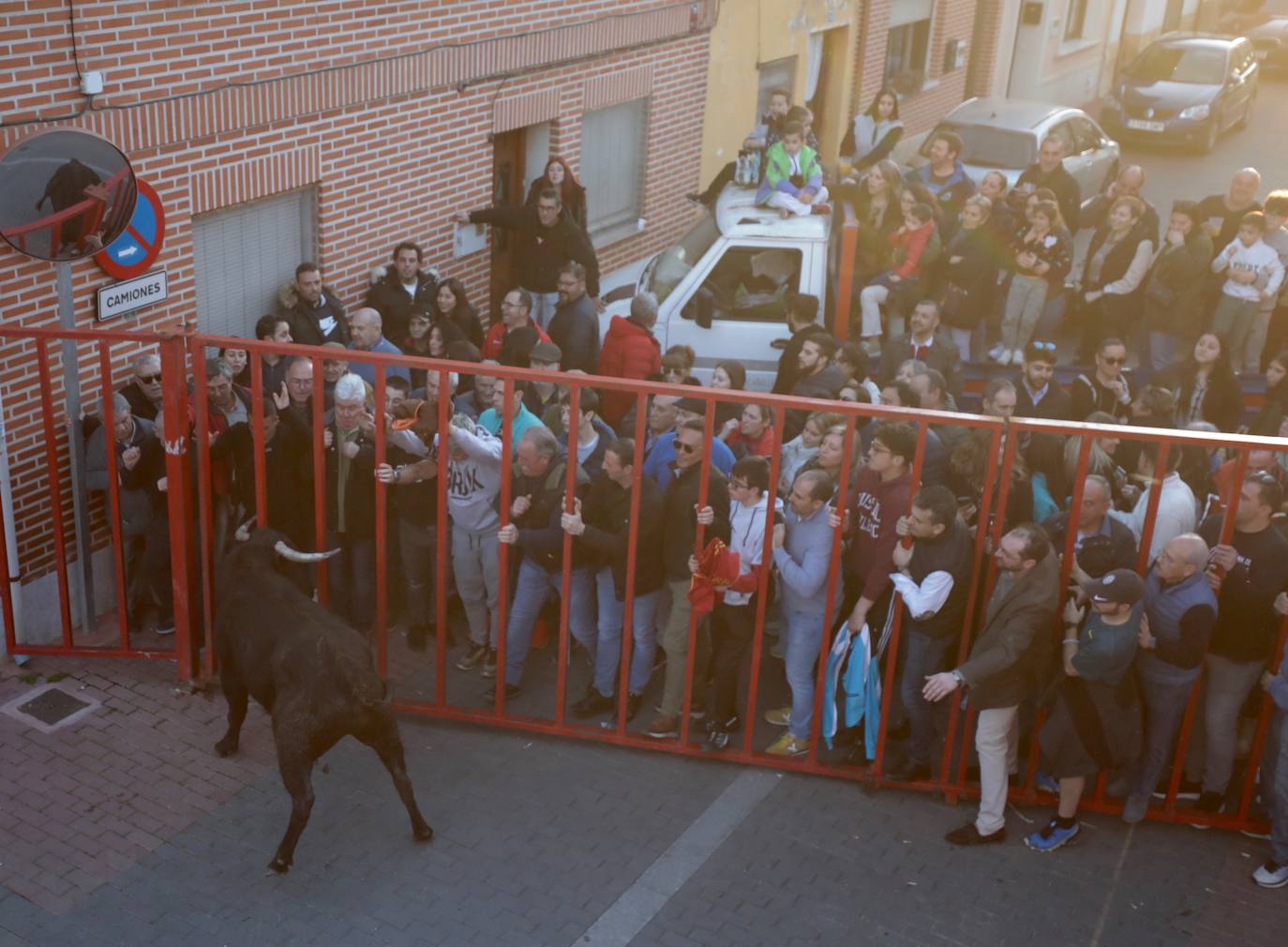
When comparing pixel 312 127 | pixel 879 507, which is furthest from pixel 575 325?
pixel 879 507

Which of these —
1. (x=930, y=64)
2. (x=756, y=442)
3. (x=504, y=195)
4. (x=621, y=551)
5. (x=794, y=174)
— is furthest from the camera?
(x=930, y=64)

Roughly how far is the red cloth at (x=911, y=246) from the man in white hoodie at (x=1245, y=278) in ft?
8.40

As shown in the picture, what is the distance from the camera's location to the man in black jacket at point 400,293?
1039 cm

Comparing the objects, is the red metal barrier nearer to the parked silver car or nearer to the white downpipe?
the white downpipe

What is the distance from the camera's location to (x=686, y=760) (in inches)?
294

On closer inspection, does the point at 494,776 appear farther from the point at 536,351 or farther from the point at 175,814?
the point at 536,351

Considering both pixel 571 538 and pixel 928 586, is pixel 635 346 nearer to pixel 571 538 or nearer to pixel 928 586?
pixel 571 538

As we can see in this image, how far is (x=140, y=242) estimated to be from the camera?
8.54 meters

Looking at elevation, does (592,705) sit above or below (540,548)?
below

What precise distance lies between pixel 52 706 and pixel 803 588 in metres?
4.12

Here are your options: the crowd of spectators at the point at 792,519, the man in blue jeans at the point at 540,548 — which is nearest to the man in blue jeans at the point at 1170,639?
the crowd of spectators at the point at 792,519

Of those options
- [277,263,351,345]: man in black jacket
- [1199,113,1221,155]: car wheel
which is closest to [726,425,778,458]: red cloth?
[277,263,351,345]: man in black jacket

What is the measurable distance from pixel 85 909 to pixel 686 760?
301 centimetres

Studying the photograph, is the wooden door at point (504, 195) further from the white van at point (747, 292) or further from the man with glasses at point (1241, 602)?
the man with glasses at point (1241, 602)
